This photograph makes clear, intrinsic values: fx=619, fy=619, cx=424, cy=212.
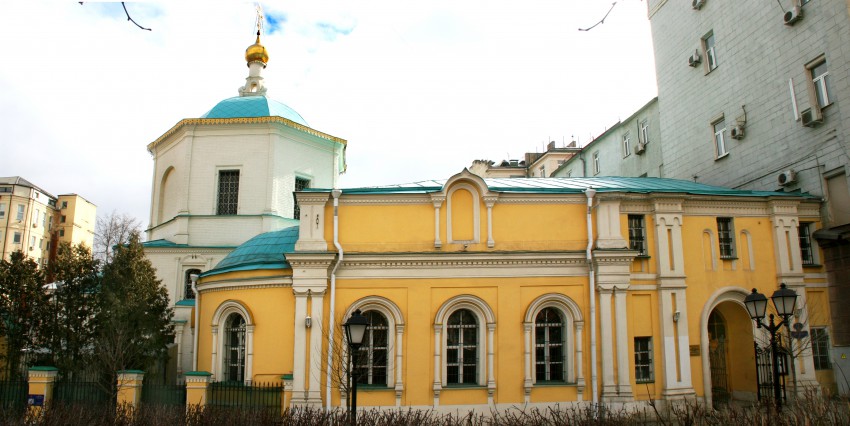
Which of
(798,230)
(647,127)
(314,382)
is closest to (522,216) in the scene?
(314,382)

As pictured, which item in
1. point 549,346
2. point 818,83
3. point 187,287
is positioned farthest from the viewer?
point 187,287

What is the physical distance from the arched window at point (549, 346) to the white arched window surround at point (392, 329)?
12.3 ft

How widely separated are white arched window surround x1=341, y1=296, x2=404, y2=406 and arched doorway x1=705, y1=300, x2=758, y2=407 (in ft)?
30.6

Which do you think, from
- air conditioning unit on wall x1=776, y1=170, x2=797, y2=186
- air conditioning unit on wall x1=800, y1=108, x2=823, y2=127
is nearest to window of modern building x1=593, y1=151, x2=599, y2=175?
air conditioning unit on wall x1=776, y1=170, x2=797, y2=186

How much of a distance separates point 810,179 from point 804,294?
372 cm

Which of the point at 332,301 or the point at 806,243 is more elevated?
the point at 806,243

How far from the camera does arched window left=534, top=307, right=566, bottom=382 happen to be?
17094 mm

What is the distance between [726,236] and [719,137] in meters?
6.88

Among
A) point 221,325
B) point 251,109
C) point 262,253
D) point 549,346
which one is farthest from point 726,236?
point 251,109

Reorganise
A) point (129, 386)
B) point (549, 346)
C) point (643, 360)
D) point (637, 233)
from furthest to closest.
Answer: point (637, 233), point (643, 360), point (549, 346), point (129, 386)

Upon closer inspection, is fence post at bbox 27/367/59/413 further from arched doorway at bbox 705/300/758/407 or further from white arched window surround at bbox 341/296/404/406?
arched doorway at bbox 705/300/758/407

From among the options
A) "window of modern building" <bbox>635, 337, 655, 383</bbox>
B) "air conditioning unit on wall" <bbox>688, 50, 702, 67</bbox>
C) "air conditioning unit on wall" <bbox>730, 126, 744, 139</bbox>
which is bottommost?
"window of modern building" <bbox>635, 337, 655, 383</bbox>

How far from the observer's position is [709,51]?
2444cm

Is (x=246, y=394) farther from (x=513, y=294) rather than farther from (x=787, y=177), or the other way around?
(x=787, y=177)
